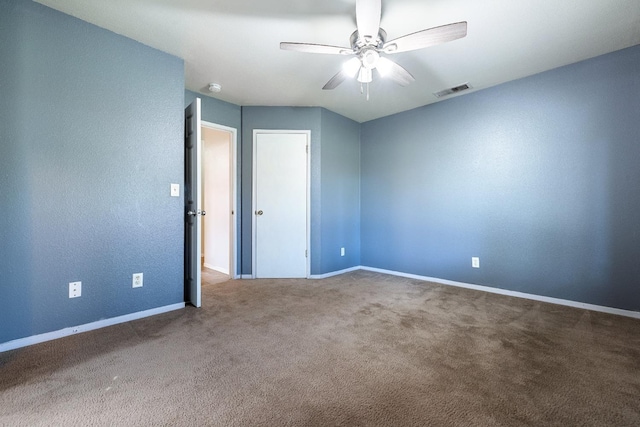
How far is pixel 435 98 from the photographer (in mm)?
3477

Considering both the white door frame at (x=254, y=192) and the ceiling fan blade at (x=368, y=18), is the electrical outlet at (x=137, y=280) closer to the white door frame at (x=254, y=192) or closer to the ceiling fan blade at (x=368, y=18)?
the white door frame at (x=254, y=192)

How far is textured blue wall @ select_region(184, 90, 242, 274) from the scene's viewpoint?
341cm

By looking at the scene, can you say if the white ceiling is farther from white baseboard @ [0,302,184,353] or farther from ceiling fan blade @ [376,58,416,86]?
white baseboard @ [0,302,184,353]

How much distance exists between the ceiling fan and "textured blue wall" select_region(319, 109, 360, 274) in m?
1.74

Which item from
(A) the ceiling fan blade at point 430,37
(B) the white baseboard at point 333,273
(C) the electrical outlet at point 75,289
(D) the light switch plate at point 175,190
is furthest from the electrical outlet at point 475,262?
(C) the electrical outlet at point 75,289

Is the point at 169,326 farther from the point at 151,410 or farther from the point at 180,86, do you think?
the point at 180,86

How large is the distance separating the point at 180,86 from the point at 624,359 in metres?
3.97

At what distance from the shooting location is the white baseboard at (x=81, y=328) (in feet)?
5.89

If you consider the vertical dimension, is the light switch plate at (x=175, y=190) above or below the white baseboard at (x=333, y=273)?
above

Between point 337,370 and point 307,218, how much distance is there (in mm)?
2435

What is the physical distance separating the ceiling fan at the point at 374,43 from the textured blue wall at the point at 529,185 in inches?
62.9

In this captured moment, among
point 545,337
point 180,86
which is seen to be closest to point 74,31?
point 180,86

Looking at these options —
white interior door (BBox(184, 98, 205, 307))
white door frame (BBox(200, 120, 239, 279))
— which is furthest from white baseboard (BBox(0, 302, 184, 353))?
white door frame (BBox(200, 120, 239, 279))

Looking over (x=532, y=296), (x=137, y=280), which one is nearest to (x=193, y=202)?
(x=137, y=280)
